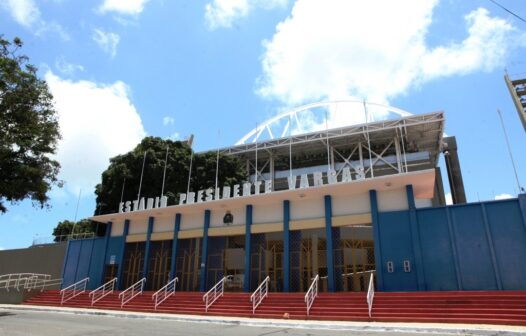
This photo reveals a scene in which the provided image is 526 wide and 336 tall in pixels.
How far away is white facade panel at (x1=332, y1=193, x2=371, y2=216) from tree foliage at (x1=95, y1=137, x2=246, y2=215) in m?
19.9

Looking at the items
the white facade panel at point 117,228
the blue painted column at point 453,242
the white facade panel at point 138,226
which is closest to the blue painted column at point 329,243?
the blue painted column at point 453,242

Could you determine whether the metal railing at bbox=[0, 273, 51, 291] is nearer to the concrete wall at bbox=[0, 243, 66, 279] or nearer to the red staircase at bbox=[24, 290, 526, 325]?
the concrete wall at bbox=[0, 243, 66, 279]

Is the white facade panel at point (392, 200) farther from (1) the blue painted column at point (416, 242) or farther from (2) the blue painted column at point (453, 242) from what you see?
(2) the blue painted column at point (453, 242)

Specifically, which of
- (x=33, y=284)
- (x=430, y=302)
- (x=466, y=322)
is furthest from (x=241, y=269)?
(x=33, y=284)

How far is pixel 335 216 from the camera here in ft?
66.1

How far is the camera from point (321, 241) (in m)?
21.5

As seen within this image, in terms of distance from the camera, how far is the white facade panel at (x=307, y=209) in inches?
821

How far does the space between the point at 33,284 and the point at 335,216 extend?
27.4 metres

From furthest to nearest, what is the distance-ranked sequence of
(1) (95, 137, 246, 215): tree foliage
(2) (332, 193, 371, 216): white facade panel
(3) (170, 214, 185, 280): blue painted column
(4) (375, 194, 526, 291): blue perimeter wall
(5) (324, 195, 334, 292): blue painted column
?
(1) (95, 137, 246, 215): tree foliage → (3) (170, 214, 185, 280): blue painted column → (2) (332, 193, 371, 216): white facade panel → (5) (324, 195, 334, 292): blue painted column → (4) (375, 194, 526, 291): blue perimeter wall

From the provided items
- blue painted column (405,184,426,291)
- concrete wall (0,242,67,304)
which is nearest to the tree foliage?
concrete wall (0,242,67,304)

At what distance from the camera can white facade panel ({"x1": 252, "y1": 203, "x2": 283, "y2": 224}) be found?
22.1 metres

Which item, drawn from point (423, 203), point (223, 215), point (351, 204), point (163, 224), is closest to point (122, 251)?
point (163, 224)

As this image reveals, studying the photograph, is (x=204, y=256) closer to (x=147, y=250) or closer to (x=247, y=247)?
(x=247, y=247)

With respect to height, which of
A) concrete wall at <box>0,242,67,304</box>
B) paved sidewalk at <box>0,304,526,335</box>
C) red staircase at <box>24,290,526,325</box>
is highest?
concrete wall at <box>0,242,67,304</box>
